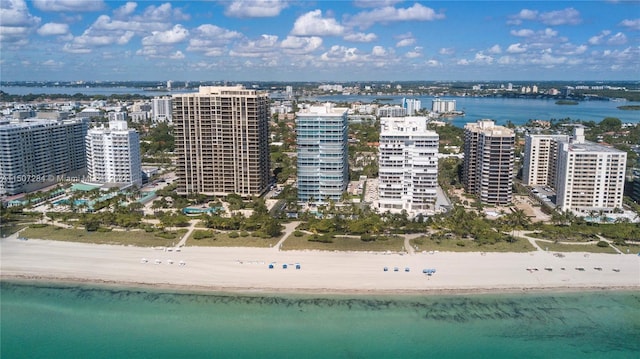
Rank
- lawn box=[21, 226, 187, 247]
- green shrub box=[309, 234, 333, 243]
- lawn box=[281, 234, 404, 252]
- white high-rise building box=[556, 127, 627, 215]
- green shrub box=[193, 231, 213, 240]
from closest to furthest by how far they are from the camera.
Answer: lawn box=[281, 234, 404, 252], green shrub box=[309, 234, 333, 243], lawn box=[21, 226, 187, 247], green shrub box=[193, 231, 213, 240], white high-rise building box=[556, 127, 627, 215]

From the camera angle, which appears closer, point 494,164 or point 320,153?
point 320,153

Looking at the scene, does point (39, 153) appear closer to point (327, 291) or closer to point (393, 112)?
point (327, 291)

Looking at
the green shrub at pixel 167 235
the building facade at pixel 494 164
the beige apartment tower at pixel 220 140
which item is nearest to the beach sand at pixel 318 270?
the green shrub at pixel 167 235

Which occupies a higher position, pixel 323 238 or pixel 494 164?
pixel 494 164

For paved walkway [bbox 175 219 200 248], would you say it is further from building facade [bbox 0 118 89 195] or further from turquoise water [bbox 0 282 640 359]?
building facade [bbox 0 118 89 195]

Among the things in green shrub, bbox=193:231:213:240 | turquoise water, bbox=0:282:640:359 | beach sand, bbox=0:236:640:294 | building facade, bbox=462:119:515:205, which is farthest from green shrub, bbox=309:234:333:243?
building facade, bbox=462:119:515:205

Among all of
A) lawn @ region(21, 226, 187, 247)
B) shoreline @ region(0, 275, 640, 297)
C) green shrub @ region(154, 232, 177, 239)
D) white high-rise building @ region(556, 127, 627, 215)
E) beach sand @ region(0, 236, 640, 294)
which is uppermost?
white high-rise building @ region(556, 127, 627, 215)

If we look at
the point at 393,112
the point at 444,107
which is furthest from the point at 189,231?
the point at 444,107

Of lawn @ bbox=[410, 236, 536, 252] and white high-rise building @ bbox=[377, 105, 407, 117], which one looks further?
white high-rise building @ bbox=[377, 105, 407, 117]
